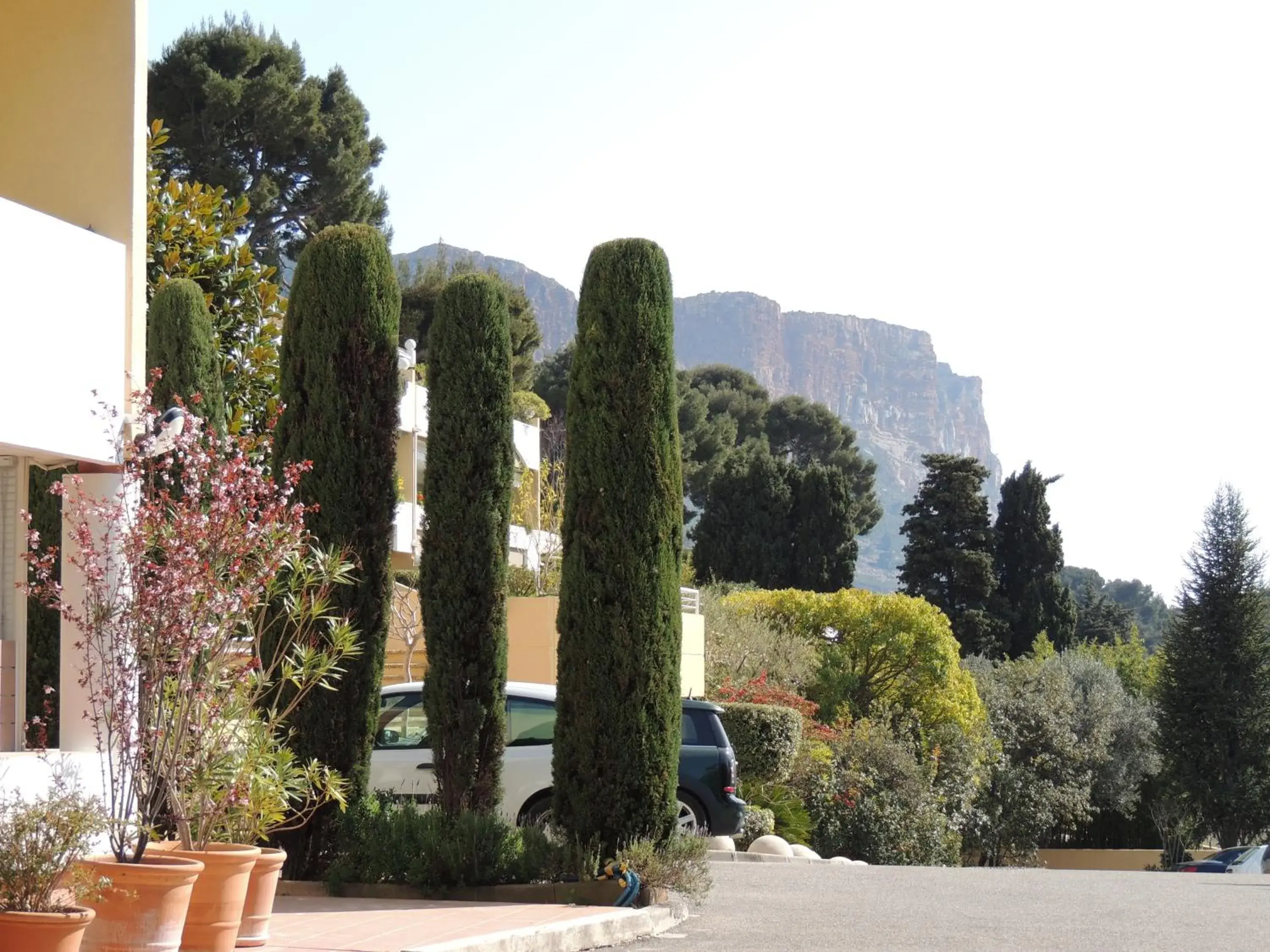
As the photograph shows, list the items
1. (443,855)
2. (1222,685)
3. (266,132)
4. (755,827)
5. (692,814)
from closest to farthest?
(443,855), (692,814), (755,827), (266,132), (1222,685)

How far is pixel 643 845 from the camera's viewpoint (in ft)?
37.7

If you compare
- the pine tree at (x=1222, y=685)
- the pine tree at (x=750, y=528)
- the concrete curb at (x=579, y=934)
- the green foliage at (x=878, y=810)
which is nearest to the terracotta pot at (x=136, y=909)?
the concrete curb at (x=579, y=934)

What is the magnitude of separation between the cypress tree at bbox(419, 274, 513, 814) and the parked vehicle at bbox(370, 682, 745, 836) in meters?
1.01

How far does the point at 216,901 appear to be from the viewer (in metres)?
7.71

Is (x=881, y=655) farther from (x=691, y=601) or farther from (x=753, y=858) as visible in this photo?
(x=753, y=858)

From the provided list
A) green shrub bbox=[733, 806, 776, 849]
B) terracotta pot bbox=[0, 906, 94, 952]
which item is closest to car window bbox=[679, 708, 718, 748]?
green shrub bbox=[733, 806, 776, 849]

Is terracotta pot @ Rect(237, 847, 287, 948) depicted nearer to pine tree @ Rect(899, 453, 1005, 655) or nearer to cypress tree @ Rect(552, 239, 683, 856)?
cypress tree @ Rect(552, 239, 683, 856)

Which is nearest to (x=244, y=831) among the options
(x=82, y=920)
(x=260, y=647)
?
(x=82, y=920)

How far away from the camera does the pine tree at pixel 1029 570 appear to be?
186ft

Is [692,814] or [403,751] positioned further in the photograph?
[692,814]

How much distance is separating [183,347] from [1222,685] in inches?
1409

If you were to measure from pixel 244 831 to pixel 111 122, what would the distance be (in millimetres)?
4969

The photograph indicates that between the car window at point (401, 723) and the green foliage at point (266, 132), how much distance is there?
23.7 metres

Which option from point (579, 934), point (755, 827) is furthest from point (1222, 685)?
point (579, 934)
